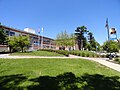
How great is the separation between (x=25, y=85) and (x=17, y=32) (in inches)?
2029

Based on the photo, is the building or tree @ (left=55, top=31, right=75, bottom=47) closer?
the building

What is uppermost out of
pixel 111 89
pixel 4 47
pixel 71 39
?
pixel 71 39

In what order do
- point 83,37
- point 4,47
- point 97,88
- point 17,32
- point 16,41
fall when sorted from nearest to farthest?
point 97,88
point 16,41
point 4,47
point 17,32
point 83,37

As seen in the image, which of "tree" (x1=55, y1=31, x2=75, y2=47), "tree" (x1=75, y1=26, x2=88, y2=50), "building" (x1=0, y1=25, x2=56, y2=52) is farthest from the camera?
"tree" (x1=75, y1=26, x2=88, y2=50)

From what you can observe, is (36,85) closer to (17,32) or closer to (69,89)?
(69,89)

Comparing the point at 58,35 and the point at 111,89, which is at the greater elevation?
the point at 58,35

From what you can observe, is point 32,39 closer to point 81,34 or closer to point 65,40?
point 65,40

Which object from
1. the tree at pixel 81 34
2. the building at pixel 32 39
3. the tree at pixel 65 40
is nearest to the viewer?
the building at pixel 32 39

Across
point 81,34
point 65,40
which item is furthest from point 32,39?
point 81,34

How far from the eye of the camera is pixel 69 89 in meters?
5.98

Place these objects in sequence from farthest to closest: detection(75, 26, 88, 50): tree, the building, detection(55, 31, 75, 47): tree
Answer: detection(75, 26, 88, 50): tree → detection(55, 31, 75, 47): tree → the building

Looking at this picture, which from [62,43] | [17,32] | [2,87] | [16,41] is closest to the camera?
[2,87]

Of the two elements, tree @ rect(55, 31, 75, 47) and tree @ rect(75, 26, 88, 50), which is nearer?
tree @ rect(55, 31, 75, 47)

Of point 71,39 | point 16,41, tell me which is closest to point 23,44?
point 16,41
